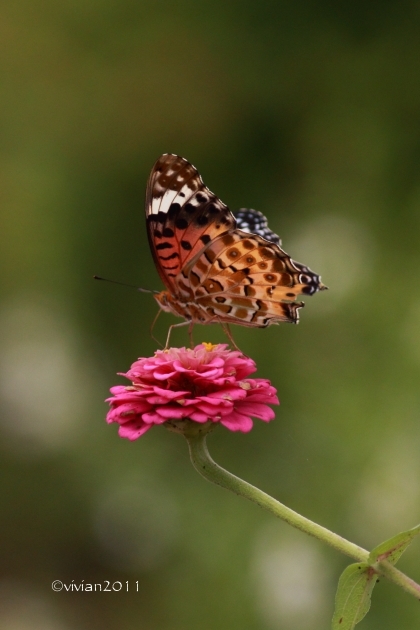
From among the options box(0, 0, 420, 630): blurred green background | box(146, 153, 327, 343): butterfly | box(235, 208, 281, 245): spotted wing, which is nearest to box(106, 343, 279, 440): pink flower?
box(146, 153, 327, 343): butterfly

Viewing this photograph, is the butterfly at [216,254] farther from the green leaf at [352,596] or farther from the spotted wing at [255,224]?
the green leaf at [352,596]

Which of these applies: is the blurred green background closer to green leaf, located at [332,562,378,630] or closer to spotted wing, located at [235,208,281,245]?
spotted wing, located at [235,208,281,245]

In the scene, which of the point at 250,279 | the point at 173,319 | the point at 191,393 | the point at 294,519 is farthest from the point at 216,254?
the point at 173,319

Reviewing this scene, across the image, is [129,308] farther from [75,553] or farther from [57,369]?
[75,553]

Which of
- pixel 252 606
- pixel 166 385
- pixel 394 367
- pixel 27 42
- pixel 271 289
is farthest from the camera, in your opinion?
pixel 27 42

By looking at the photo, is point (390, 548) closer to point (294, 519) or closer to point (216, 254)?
point (294, 519)

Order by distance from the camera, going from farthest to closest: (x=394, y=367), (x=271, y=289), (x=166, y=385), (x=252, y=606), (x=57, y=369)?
(x=57, y=369) → (x=394, y=367) → (x=252, y=606) → (x=271, y=289) → (x=166, y=385)

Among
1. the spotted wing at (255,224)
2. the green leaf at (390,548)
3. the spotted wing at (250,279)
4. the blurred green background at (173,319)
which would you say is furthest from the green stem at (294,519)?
the blurred green background at (173,319)

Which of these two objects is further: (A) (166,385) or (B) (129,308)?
(B) (129,308)

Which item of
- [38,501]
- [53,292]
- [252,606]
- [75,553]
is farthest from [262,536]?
[53,292]

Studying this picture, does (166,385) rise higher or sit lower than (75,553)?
higher
